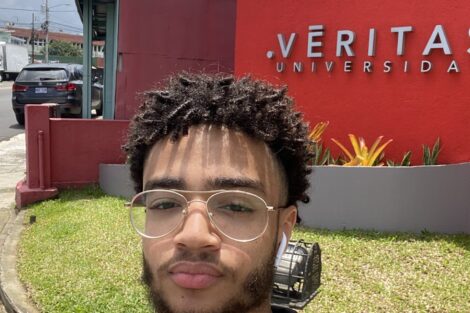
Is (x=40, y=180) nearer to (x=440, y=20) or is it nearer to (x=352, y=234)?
(x=352, y=234)

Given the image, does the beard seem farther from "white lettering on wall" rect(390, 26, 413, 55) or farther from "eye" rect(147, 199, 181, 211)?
"white lettering on wall" rect(390, 26, 413, 55)

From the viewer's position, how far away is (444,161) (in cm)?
542

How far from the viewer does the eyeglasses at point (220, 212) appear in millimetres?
1301

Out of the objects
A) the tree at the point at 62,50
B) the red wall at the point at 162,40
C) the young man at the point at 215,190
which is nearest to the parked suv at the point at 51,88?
the red wall at the point at 162,40

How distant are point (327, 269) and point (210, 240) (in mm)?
3305

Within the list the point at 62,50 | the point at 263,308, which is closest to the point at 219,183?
the point at 263,308

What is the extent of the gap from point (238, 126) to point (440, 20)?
4551 millimetres

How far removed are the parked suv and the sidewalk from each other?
1575 mm

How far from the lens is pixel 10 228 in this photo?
6.26 m

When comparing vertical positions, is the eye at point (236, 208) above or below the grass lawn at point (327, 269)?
above

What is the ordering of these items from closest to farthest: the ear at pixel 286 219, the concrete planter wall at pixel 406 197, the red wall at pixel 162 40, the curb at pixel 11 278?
the ear at pixel 286 219
the curb at pixel 11 278
the concrete planter wall at pixel 406 197
the red wall at pixel 162 40

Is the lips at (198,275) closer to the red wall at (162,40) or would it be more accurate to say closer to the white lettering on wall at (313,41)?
the white lettering on wall at (313,41)

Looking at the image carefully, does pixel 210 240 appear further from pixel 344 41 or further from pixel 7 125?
pixel 7 125

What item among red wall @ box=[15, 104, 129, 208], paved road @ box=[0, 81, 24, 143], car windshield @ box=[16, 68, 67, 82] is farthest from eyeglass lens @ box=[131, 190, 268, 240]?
car windshield @ box=[16, 68, 67, 82]
